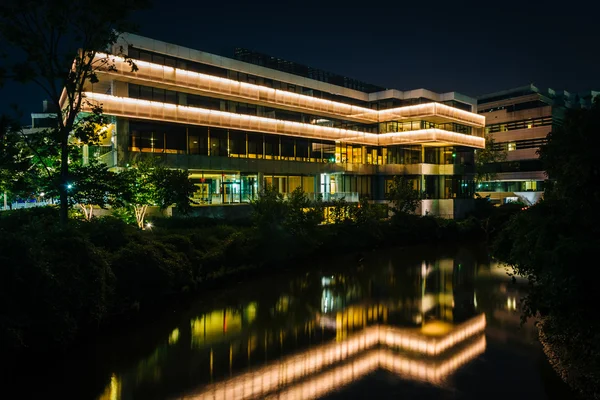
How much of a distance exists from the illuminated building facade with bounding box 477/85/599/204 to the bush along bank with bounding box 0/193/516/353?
180 ft

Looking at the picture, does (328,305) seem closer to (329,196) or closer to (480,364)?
(480,364)

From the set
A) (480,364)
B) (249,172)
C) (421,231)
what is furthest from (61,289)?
(421,231)

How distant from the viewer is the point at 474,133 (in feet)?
223

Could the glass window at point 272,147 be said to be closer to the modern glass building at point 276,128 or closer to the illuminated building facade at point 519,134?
the modern glass building at point 276,128

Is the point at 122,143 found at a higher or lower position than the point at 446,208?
higher

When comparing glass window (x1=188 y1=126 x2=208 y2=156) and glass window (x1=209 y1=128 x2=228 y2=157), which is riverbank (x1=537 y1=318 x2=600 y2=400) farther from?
glass window (x1=209 y1=128 x2=228 y2=157)

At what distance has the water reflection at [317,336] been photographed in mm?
13453

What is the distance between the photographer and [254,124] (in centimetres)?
4466

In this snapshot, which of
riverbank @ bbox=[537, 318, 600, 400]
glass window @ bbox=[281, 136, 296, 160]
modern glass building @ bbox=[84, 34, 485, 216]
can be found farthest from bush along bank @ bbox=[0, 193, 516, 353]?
riverbank @ bbox=[537, 318, 600, 400]

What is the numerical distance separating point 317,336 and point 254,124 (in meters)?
29.8

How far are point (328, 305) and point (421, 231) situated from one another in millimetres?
27444

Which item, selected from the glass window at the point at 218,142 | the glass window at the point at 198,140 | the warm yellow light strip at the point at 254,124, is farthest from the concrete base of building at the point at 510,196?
the glass window at the point at 198,140

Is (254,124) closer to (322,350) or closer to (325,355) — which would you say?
(322,350)

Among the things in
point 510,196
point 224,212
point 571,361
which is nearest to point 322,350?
point 571,361
